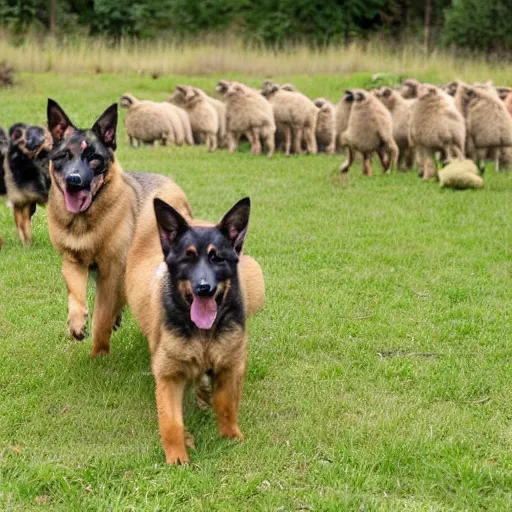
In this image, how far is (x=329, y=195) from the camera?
12438mm

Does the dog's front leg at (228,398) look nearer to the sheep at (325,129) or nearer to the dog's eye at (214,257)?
the dog's eye at (214,257)

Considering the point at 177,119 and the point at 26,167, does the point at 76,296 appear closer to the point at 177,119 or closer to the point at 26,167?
the point at 26,167

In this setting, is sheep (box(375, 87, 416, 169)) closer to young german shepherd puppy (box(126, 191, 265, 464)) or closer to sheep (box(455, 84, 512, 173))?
sheep (box(455, 84, 512, 173))

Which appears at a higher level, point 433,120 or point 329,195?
point 433,120

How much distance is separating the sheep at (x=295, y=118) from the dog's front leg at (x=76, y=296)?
459 inches

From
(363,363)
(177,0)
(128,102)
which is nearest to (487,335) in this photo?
(363,363)

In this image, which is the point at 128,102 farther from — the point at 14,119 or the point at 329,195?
the point at 329,195

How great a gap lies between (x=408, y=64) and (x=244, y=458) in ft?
78.7

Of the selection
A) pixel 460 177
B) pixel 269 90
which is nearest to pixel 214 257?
pixel 460 177

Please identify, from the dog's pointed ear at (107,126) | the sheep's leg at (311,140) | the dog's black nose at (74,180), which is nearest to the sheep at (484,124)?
the sheep's leg at (311,140)

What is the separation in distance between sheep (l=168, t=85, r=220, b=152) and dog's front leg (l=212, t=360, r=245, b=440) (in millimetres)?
13545

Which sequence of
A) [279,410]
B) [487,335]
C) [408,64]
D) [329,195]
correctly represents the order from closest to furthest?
[279,410]
[487,335]
[329,195]
[408,64]

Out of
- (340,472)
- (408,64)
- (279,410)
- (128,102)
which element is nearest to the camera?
A: (340,472)

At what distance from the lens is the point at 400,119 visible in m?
14.7
